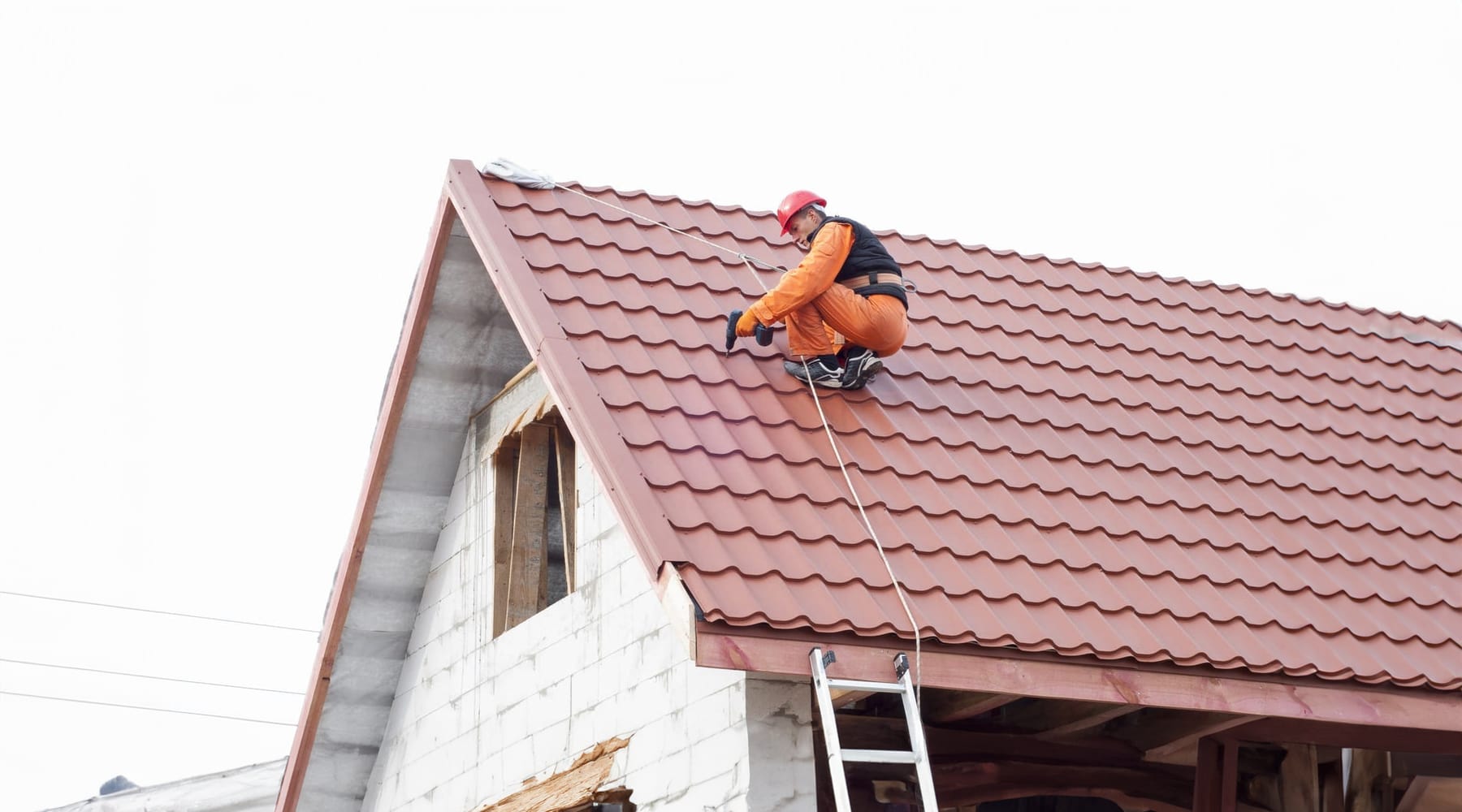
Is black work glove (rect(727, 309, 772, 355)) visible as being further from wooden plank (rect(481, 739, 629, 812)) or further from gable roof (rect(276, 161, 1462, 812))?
wooden plank (rect(481, 739, 629, 812))

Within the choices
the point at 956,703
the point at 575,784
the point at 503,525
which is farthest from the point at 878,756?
the point at 503,525

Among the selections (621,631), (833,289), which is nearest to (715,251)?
(833,289)

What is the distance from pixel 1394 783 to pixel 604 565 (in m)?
3.97

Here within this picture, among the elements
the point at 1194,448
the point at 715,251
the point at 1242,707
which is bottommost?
the point at 1242,707

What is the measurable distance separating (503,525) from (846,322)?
2.76 m

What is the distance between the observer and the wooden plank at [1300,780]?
8.07 meters

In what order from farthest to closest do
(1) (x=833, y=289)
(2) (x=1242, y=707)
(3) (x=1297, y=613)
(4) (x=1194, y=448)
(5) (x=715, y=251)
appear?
(5) (x=715, y=251) < (4) (x=1194, y=448) < (1) (x=833, y=289) < (3) (x=1297, y=613) < (2) (x=1242, y=707)

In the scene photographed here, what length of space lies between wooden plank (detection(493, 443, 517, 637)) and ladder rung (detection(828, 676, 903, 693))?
367cm

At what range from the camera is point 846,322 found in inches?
319

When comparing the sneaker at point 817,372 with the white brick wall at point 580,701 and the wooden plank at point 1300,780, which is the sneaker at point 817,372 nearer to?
the white brick wall at point 580,701

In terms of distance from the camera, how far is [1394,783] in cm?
819

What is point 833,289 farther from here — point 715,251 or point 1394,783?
point 1394,783

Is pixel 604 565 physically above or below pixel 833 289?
below

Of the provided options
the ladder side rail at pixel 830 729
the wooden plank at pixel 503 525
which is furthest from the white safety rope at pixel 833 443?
the wooden plank at pixel 503 525
